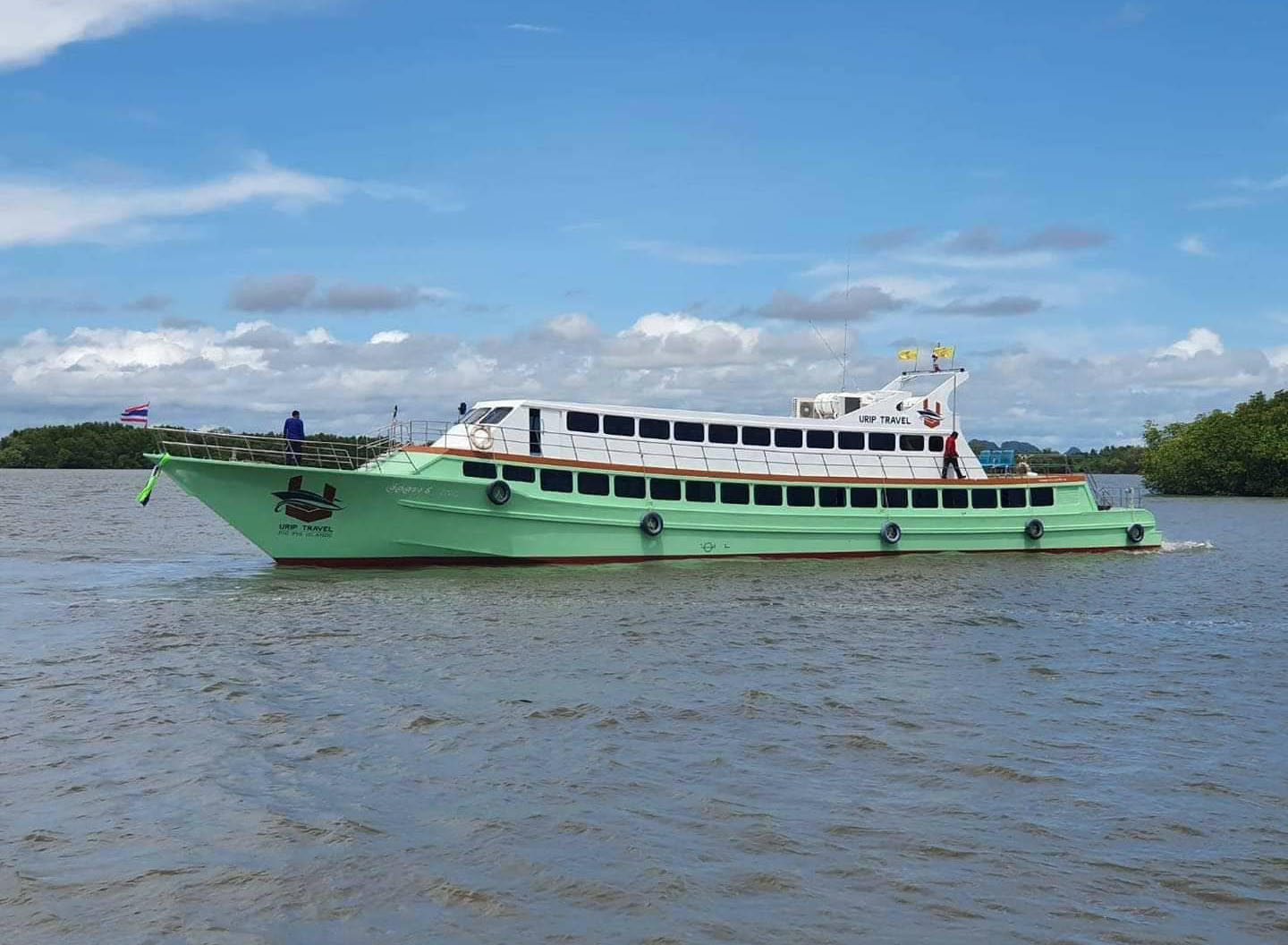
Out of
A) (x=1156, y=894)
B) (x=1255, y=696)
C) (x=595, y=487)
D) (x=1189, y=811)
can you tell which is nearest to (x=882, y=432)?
(x=595, y=487)

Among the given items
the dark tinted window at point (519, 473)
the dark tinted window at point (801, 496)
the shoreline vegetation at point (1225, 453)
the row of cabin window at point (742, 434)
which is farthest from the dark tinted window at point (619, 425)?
the shoreline vegetation at point (1225, 453)

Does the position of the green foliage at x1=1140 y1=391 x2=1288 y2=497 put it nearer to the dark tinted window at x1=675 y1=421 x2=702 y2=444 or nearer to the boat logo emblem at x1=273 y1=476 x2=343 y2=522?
the dark tinted window at x1=675 y1=421 x2=702 y2=444

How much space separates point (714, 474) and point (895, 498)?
621 centimetres

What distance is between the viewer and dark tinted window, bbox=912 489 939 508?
3297cm

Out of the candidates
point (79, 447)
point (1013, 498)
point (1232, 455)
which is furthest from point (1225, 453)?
point (79, 447)

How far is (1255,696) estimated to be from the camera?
51.6 ft

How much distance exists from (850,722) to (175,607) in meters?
14.1

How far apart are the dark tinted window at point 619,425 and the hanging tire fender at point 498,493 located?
11.7 ft

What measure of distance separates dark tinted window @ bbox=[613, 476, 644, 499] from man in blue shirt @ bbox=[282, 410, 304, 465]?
25.0 feet

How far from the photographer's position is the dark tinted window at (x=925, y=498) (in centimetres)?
3297

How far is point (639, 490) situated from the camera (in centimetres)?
2903

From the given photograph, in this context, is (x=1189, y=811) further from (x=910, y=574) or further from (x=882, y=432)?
(x=882, y=432)

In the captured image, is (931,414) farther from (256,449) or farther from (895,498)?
(256,449)

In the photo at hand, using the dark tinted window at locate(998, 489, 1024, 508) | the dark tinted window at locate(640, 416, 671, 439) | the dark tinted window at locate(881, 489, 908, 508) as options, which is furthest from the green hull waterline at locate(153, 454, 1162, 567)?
the dark tinted window at locate(998, 489, 1024, 508)
